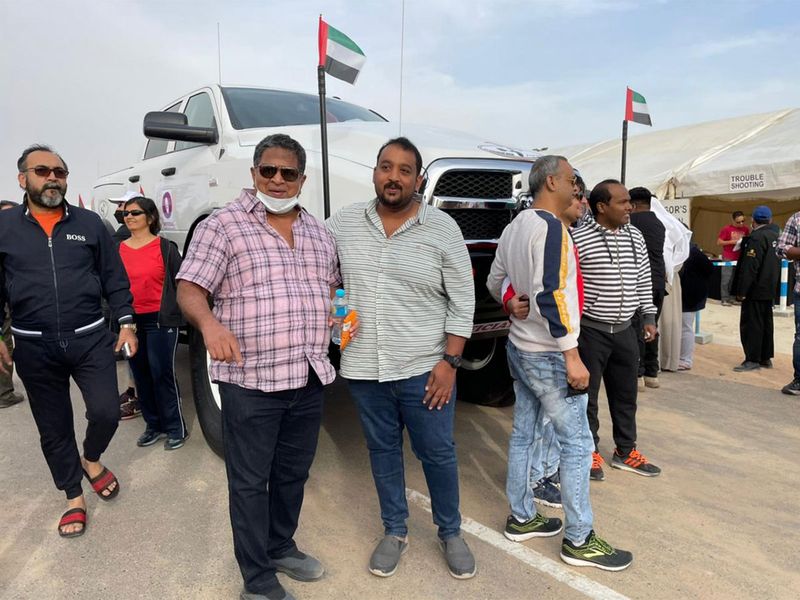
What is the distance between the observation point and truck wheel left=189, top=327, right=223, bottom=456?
11.9 ft

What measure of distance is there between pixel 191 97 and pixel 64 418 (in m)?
2.97

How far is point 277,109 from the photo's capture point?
14.5 ft

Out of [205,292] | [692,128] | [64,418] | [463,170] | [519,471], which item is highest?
[692,128]

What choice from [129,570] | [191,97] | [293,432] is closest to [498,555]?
[293,432]

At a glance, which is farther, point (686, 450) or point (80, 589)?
point (686, 450)

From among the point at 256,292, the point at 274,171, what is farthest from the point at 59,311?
the point at 274,171

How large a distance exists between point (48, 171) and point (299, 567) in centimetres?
223

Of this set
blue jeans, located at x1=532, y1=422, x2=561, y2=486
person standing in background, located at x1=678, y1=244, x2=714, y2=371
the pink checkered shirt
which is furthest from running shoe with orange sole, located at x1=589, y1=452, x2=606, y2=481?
person standing in background, located at x1=678, y1=244, x2=714, y2=371

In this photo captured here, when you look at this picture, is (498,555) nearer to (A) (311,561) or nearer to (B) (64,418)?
(A) (311,561)

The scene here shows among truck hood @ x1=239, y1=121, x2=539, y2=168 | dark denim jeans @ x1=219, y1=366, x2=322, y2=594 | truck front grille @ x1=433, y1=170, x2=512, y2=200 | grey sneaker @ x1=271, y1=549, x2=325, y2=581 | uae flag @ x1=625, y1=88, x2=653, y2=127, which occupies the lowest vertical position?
grey sneaker @ x1=271, y1=549, x2=325, y2=581

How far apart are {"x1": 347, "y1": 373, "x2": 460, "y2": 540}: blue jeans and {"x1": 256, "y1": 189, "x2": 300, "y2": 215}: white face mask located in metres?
0.82

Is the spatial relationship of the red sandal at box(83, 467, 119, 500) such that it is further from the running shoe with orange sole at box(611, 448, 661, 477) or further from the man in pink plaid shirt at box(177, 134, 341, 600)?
the running shoe with orange sole at box(611, 448, 661, 477)

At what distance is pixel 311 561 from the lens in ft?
8.47

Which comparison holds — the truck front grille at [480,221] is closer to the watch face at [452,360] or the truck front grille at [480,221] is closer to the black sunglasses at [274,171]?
the watch face at [452,360]
